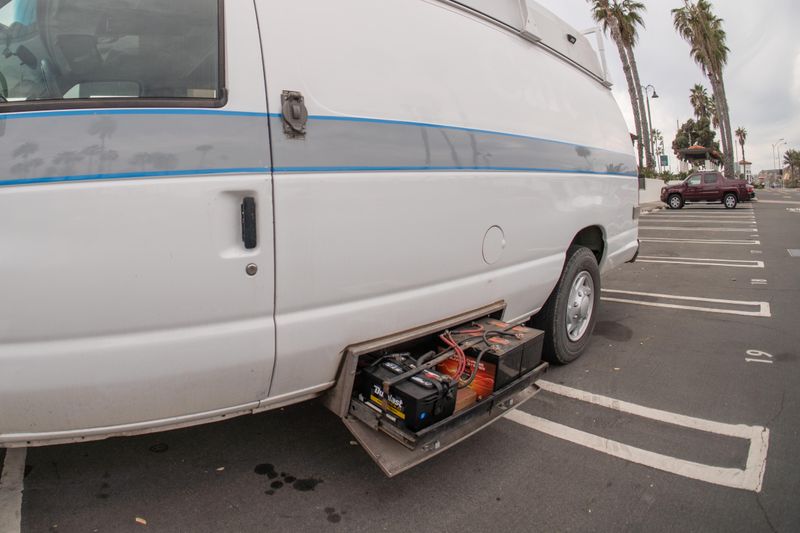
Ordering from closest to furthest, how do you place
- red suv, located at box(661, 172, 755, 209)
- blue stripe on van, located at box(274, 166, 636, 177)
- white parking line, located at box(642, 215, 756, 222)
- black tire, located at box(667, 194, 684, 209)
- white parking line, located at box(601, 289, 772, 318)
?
blue stripe on van, located at box(274, 166, 636, 177) < white parking line, located at box(601, 289, 772, 318) < white parking line, located at box(642, 215, 756, 222) < red suv, located at box(661, 172, 755, 209) < black tire, located at box(667, 194, 684, 209)

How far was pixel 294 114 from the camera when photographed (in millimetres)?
1950

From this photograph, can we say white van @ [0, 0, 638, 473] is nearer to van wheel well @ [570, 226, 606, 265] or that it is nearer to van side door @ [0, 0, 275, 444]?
van side door @ [0, 0, 275, 444]

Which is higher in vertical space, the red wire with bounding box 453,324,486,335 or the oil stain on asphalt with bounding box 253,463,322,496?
the red wire with bounding box 453,324,486,335

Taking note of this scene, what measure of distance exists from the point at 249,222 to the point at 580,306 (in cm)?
316

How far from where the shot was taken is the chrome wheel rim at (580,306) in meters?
4.10

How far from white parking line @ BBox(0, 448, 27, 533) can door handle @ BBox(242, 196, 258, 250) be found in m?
1.60

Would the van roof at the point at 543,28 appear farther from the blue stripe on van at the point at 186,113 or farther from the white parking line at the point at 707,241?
the white parking line at the point at 707,241

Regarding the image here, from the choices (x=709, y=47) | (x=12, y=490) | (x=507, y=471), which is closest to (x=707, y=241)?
(x=507, y=471)

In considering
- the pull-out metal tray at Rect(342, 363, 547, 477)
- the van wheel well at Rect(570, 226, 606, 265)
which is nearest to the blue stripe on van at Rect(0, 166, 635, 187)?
the pull-out metal tray at Rect(342, 363, 547, 477)

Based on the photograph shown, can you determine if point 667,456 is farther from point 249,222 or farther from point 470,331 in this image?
point 249,222

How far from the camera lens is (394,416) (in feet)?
7.39

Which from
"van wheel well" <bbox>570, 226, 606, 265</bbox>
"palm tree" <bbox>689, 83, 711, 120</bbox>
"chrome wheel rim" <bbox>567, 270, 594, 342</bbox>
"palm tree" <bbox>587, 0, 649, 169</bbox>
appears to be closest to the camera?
"chrome wheel rim" <bbox>567, 270, 594, 342</bbox>

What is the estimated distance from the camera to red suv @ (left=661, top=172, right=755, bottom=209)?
2238 centimetres

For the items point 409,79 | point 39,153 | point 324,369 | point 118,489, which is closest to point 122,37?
point 39,153
